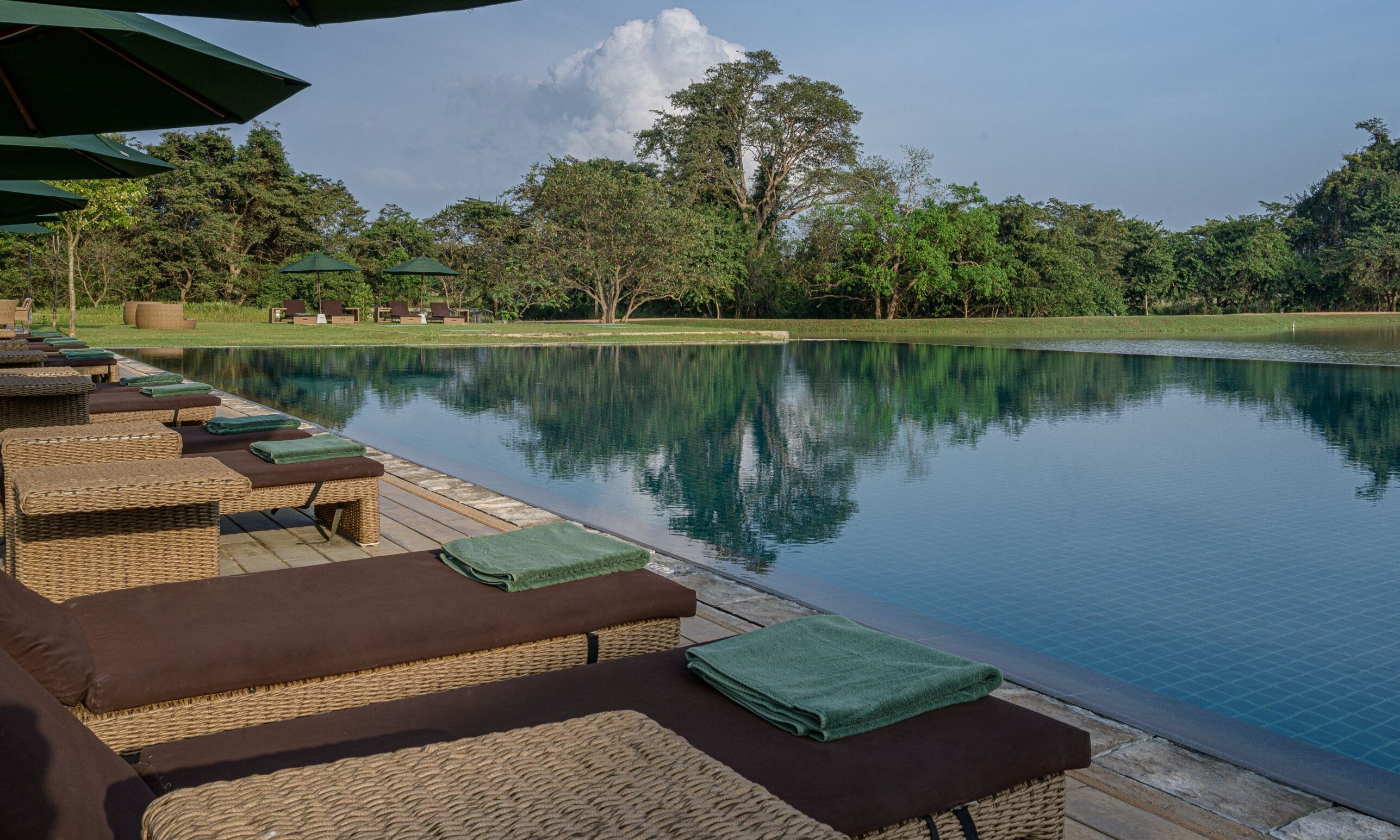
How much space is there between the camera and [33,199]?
673cm

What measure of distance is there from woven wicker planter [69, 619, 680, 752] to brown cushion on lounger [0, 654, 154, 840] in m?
0.57

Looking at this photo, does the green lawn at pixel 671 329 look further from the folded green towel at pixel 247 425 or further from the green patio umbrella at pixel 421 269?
the folded green towel at pixel 247 425

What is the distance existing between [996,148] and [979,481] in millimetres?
33025

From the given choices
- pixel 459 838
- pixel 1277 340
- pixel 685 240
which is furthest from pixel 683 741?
pixel 1277 340

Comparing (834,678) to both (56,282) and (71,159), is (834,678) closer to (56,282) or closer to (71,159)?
(71,159)

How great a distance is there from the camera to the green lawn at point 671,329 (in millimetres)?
20828

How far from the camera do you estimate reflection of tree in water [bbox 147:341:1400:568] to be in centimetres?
690

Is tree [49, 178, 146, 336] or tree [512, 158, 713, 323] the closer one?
tree [49, 178, 146, 336]

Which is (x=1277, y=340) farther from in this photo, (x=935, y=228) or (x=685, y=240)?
(x=685, y=240)

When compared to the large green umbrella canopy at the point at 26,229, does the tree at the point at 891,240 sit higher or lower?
higher

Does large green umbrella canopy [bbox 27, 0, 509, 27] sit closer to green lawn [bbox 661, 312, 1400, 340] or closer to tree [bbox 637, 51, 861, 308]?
green lawn [bbox 661, 312, 1400, 340]

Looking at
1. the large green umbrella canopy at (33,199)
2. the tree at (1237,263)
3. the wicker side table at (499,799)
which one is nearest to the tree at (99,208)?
the large green umbrella canopy at (33,199)

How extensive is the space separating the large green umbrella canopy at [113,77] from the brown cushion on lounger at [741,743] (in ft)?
8.28

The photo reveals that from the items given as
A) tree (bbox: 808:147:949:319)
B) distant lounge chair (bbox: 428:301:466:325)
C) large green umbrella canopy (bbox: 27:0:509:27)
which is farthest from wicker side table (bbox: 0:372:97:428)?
tree (bbox: 808:147:949:319)
